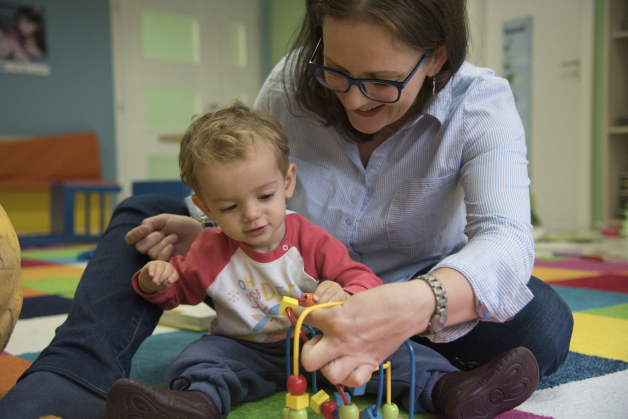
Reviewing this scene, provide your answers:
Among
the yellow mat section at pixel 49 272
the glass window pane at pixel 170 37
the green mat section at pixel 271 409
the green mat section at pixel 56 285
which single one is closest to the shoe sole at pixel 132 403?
the green mat section at pixel 271 409

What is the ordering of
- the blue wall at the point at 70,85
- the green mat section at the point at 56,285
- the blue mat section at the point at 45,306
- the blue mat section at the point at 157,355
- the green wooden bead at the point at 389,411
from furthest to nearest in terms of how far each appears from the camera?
the blue wall at the point at 70,85
the green mat section at the point at 56,285
the blue mat section at the point at 45,306
the blue mat section at the point at 157,355
the green wooden bead at the point at 389,411

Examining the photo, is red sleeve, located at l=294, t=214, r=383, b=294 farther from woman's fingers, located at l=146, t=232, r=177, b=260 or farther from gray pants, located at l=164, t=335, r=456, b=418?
woman's fingers, located at l=146, t=232, r=177, b=260

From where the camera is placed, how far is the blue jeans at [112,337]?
2.50 ft

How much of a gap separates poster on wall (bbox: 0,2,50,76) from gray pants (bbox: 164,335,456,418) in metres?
4.67

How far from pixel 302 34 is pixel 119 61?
4707 millimetres

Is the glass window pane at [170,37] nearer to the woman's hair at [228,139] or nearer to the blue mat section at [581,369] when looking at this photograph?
the woman's hair at [228,139]

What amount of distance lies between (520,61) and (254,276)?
15.9 feet

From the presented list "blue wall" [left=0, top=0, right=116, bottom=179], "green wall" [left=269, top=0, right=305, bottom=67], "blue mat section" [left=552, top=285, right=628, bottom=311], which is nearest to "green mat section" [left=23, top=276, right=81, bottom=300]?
"blue mat section" [left=552, top=285, right=628, bottom=311]

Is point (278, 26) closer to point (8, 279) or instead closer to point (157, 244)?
point (157, 244)

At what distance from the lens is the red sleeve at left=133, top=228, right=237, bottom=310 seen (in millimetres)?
936

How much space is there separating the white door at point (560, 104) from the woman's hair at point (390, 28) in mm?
3713

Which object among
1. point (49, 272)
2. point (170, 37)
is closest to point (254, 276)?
point (49, 272)

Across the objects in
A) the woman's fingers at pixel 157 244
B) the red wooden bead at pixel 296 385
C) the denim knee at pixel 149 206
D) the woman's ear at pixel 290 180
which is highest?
the woman's ear at pixel 290 180

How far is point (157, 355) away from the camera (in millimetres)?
1205
